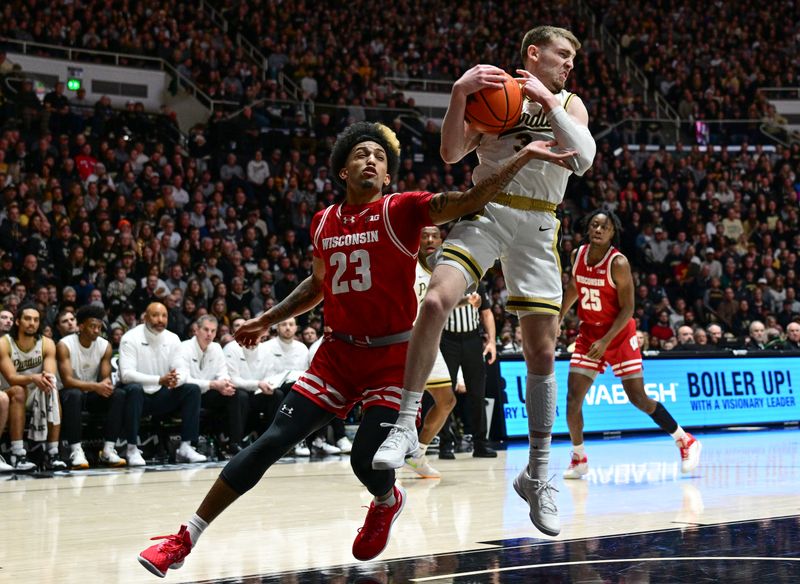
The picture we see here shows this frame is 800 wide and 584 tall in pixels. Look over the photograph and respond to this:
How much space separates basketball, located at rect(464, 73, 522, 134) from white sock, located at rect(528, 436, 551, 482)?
1.46 m

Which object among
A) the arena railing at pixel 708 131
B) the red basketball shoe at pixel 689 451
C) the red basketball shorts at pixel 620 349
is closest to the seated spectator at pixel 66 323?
the red basketball shorts at pixel 620 349

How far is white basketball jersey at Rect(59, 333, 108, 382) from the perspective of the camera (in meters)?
8.97

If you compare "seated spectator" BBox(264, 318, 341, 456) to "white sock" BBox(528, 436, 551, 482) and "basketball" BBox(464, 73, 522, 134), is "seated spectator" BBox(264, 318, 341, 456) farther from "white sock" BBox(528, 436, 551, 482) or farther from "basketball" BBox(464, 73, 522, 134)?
"basketball" BBox(464, 73, 522, 134)

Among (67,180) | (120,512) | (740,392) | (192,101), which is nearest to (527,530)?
(120,512)

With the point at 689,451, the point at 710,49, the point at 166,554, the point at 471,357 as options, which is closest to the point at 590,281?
the point at 689,451

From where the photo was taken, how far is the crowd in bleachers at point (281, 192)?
12.2 m

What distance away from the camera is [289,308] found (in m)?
4.64

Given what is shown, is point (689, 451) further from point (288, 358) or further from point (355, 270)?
point (355, 270)

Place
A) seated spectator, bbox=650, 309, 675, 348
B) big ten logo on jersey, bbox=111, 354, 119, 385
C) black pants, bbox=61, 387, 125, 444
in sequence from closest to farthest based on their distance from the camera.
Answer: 1. black pants, bbox=61, 387, 125, 444
2. big ten logo on jersey, bbox=111, 354, 119, 385
3. seated spectator, bbox=650, 309, 675, 348

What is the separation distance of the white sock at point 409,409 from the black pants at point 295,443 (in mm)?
90

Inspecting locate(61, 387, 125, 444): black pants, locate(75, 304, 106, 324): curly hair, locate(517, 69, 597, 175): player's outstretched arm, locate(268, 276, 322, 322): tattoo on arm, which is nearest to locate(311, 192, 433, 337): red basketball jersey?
locate(268, 276, 322, 322): tattoo on arm

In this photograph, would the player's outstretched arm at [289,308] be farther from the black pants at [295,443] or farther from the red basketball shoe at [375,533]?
the red basketball shoe at [375,533]

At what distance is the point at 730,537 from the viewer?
16.5 feet

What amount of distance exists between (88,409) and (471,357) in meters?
3.52
